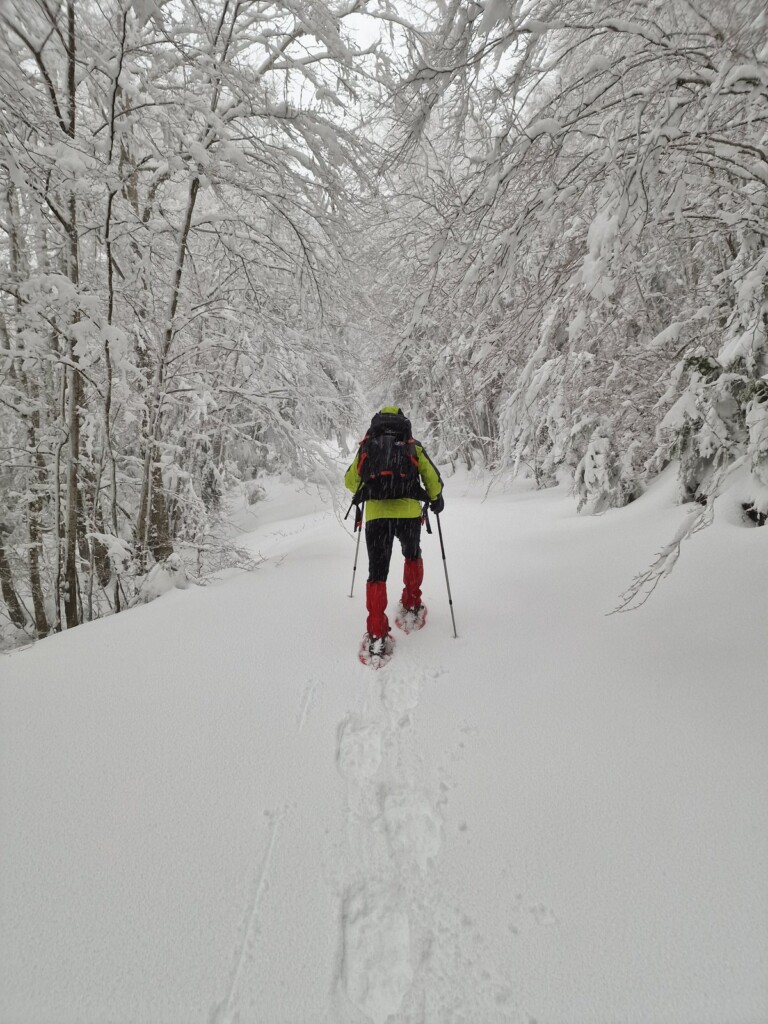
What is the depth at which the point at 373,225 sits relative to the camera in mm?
4773

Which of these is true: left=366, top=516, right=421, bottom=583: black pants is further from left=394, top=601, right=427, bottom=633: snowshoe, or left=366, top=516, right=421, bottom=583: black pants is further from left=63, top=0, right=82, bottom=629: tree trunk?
left=63, top=0, right=82, bottom=629: tree trunk

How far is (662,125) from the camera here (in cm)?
188

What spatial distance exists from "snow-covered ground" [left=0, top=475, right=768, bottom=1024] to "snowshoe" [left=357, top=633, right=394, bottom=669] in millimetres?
110

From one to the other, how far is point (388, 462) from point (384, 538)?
651mm

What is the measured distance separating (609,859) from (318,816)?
123cm

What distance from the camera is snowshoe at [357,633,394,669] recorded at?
3410mm

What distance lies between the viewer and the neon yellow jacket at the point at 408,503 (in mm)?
3836

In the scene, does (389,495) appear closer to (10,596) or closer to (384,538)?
(384,538)

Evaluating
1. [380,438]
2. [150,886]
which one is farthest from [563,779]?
[380,438]

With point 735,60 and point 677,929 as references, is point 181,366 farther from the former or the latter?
point 677,929

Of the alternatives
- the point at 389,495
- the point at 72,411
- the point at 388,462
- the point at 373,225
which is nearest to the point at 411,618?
the point at 389,495

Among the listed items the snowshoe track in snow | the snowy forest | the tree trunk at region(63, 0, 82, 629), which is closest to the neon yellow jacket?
the snowy forest

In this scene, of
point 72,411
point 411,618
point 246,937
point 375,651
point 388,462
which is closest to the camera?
point 246,937

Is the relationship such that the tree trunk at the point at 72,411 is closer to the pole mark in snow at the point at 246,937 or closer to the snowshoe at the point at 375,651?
the snowshoe at the point at 375,651
